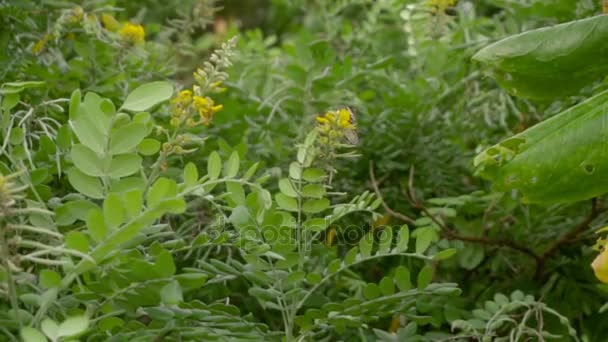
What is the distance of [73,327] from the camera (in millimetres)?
573

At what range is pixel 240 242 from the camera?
726mm

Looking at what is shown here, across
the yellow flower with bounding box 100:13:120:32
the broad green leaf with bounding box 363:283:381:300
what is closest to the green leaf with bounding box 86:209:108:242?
the broad green leaf with bounding box 363:283:381:300

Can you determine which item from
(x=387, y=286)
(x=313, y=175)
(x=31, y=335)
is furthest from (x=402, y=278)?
(x=31, y=335)

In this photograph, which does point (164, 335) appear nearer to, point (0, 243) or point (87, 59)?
point (0, 243)

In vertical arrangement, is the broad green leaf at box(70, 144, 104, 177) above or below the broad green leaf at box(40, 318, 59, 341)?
above

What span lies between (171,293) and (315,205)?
0.16 m

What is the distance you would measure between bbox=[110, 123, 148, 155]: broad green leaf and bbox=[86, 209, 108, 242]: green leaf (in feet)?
0.28

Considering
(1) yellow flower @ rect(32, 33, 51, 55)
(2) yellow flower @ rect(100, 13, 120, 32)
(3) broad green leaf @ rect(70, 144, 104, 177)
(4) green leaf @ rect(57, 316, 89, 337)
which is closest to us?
(4) green leaf @ rect(57, 316, 89, 337)

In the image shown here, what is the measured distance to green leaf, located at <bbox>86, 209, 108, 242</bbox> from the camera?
61cm

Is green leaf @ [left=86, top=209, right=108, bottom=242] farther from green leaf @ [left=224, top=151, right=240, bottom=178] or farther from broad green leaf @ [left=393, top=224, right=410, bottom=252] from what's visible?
broad green leaf @ [left=393, top=224, right=410, bottom=252]

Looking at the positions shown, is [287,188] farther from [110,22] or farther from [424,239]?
[110,22]

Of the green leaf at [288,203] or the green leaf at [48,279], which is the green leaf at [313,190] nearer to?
the green leaf at [288,203]

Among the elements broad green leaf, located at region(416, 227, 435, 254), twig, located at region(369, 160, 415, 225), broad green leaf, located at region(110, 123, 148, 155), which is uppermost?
broad green leaf, located at region(110, 123, 148, 155)

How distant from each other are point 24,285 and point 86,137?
0.11 meters
